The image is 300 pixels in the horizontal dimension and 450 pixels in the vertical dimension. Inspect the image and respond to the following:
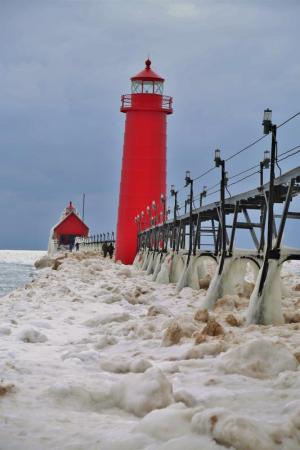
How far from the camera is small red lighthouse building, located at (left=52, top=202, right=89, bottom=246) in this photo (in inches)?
3095

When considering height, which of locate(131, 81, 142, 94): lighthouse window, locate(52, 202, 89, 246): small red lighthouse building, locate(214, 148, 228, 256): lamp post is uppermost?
locate(131, 81, 142, 94): lighthouse window

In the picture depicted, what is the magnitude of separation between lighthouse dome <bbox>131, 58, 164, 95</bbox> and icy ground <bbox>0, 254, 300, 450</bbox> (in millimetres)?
30616

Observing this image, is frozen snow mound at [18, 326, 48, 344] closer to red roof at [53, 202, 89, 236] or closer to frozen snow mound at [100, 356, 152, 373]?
frozen snow mound at [100, 356, 152, 373]

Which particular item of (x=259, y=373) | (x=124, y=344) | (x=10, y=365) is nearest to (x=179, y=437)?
(x=259, y=373)

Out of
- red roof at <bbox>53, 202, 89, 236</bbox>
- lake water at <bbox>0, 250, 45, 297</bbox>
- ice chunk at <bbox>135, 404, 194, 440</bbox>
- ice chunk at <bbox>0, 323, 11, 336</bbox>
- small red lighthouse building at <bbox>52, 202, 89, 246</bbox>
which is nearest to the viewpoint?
ice chunk at <bbox>135, 404, 194, 440</bbox>

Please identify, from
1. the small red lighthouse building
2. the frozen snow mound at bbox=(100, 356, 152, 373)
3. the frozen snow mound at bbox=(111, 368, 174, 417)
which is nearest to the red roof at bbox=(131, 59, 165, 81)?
the frozen snow mound at bbox=(100, 356, 152, 373)

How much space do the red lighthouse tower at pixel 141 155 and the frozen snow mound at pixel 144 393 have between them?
103 ft

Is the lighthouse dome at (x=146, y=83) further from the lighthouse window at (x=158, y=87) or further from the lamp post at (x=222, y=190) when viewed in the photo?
the lamp post at (x=222, y=190)

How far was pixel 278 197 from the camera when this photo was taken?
1070cm

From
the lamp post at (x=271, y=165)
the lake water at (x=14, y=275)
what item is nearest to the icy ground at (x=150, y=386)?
the lamp post at (x=271, y=165)

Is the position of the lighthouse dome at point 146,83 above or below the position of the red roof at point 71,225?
above

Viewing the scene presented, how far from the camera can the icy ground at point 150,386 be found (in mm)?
3773

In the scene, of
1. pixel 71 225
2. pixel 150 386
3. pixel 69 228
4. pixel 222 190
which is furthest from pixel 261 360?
pixel 71 225

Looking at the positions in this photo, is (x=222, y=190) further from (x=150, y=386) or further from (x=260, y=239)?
(x=150, y=386)
